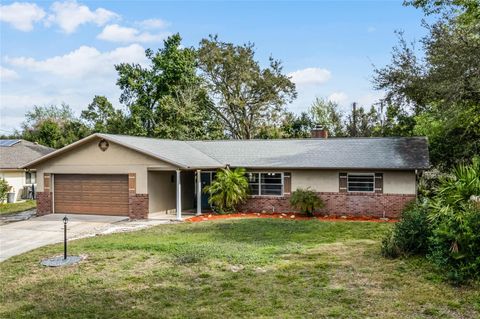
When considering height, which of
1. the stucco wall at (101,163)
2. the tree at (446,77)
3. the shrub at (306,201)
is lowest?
the shrub at (306,201)

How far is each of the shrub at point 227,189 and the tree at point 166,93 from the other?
55.7 feet

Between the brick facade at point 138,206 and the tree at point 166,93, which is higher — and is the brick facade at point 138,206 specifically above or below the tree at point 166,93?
below

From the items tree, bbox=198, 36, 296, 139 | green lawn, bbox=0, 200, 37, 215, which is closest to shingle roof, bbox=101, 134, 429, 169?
green lawn, bbox=0, 200, 37, 215

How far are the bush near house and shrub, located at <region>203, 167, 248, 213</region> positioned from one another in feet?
32.2

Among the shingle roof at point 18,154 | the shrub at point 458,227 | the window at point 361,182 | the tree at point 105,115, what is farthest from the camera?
the tree at point 105,115

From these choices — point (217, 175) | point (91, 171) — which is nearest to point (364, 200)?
point (217, 175)

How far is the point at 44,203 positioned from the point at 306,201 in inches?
493

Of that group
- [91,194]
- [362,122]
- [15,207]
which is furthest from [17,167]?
[362,122]

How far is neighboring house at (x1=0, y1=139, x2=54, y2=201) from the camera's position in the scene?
90.6 ft

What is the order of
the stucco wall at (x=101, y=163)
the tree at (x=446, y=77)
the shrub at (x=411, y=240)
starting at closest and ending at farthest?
1. the shrub at (x=411, y=240)
2. the tree at (x=446, y=77)
3. the stucco wall at (x=101, y=163)

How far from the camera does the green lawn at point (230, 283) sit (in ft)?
23.2

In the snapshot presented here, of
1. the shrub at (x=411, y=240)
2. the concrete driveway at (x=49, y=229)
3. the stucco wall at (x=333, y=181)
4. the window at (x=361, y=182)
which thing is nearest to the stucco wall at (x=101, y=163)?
the concrete driveway at (x=49, y=229)

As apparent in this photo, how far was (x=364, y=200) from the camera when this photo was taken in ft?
63.8

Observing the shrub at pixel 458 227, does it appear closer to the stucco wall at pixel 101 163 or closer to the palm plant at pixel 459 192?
the palm plant at pixel 459 192
